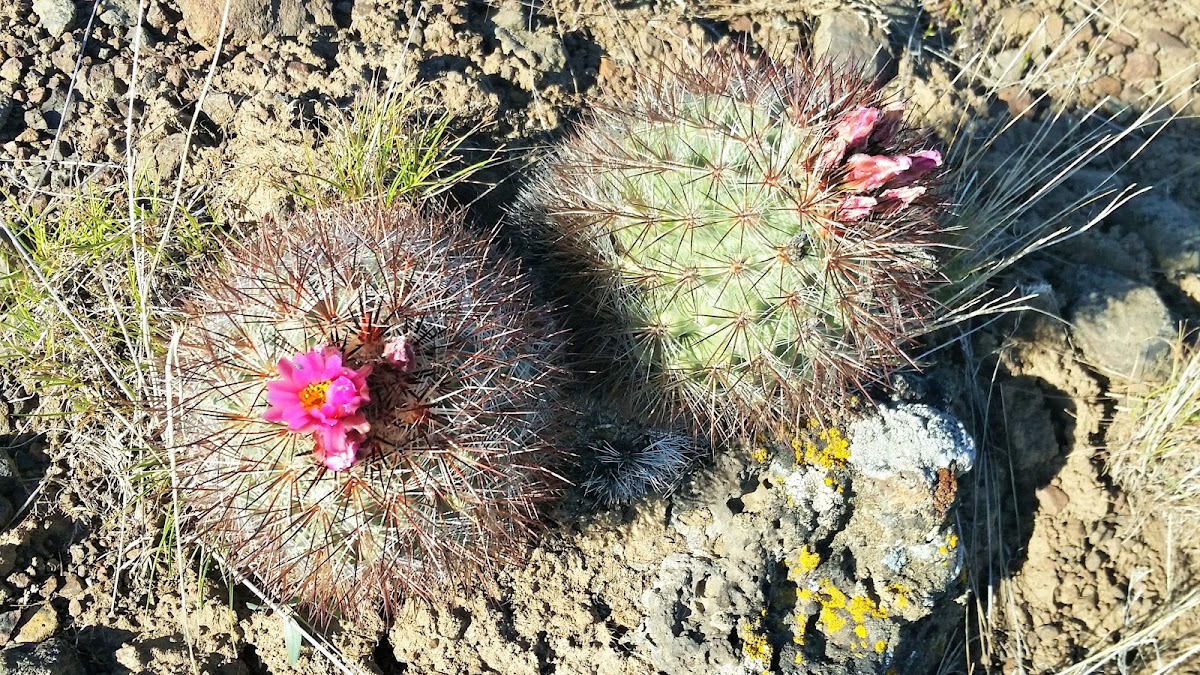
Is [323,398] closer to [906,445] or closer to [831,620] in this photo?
[831,620]

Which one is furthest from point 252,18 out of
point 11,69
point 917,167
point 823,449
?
point 823,449

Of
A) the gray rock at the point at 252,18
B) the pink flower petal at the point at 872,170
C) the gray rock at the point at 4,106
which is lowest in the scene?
the gray rock at the point at 4,106

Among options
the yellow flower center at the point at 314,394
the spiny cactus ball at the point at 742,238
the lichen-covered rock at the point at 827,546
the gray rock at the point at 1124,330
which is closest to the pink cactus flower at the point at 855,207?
the spiny cactus ball at the point at 742,238

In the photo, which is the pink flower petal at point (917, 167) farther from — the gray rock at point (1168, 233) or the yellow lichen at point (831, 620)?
the gray rock at point (1168, 233)

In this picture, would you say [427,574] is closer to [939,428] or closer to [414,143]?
[414,143]

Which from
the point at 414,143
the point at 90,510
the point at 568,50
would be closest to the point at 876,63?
the point at 568,50
